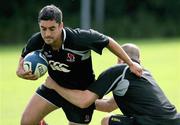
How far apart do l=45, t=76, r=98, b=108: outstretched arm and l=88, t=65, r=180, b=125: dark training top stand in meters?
0.15

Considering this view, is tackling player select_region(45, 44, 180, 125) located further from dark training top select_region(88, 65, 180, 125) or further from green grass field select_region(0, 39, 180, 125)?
green grass field select_region(0, 39, 180, 125)

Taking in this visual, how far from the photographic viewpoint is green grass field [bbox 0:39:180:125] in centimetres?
1252

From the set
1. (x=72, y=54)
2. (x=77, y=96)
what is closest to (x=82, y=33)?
(x=72, y=54)

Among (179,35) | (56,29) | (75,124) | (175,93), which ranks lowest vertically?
(179,35)

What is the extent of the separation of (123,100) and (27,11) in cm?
3183

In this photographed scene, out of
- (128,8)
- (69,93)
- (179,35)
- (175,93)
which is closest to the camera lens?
(69,93)

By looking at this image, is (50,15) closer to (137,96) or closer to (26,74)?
(26,74)

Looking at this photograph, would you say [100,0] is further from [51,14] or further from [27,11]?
[51,14]

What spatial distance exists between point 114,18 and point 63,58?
32.9 metres

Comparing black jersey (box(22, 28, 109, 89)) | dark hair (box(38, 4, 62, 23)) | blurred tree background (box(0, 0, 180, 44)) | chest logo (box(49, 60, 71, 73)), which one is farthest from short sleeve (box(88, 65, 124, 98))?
blurred tree background (box(0, 0, 180, 44))

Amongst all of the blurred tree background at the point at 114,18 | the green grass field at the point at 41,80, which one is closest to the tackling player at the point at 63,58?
the green grass field at the point at 41,80

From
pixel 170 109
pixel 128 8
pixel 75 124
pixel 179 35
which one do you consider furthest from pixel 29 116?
pixel 128 8

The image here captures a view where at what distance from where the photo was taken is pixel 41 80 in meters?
17.4

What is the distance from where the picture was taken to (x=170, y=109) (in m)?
8.24
